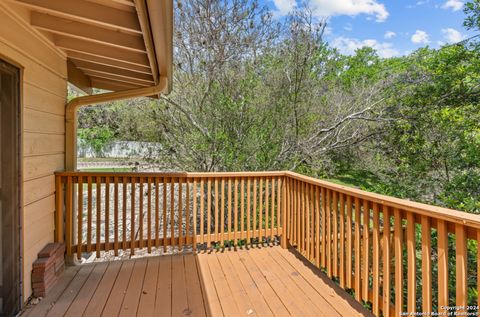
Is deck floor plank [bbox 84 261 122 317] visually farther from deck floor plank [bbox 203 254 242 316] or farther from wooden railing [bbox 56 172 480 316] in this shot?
deck floor plank [bbox 203 254 242 316]

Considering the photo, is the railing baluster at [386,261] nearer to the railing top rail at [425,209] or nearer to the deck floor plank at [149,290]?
the railing top rail at [425,209]

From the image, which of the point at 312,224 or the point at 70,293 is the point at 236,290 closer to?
the point at 312,224

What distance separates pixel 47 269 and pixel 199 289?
1361 mm

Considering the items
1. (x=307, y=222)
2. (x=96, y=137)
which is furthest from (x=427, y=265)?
(x=96, y=137)

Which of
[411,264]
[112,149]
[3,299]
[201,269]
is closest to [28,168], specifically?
[3,299]

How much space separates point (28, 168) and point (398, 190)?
6.56 metres

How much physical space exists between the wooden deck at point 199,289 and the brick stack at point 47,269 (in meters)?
0.08

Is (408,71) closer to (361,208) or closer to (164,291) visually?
(361,208)

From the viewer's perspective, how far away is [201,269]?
2840mm

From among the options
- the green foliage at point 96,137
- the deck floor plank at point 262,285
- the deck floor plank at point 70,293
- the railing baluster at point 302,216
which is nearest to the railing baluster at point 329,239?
the railing baluster at point 302,216

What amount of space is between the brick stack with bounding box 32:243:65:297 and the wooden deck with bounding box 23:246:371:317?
0.08 m

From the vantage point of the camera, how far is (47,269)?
7.66ft

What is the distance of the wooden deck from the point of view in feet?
6.98

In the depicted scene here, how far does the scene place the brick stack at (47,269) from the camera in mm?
2236
